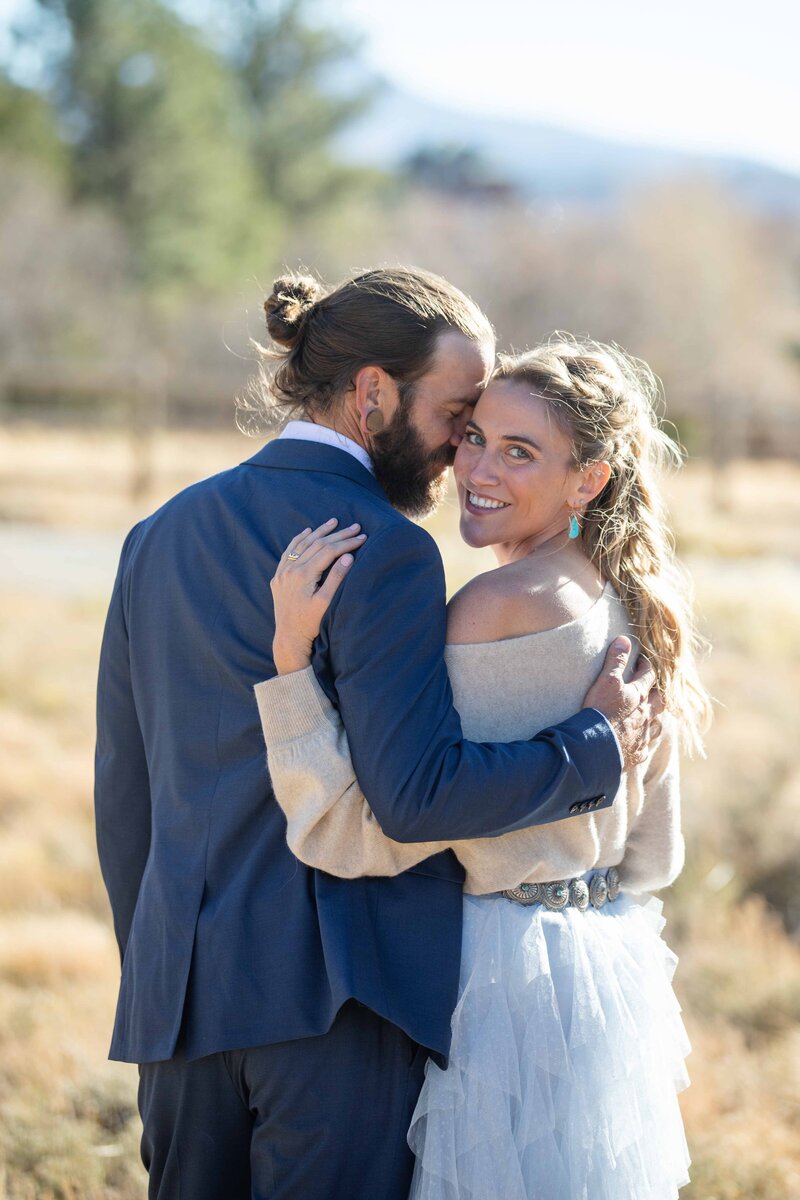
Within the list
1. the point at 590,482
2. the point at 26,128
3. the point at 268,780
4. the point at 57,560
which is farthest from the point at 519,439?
the point at 26,128

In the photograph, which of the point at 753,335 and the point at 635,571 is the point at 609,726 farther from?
the point at 753,335

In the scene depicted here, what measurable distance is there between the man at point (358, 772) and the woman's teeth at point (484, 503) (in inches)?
5.6

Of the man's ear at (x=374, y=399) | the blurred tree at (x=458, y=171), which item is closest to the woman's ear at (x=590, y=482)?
the man's ear at (x=374, y=399)

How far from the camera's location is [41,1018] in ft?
14.4

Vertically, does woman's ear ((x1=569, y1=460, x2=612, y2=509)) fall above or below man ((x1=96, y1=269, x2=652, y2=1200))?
above

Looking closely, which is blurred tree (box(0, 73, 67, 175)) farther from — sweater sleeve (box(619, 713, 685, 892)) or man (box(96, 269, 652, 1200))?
sweater sleeve (box(619, 713, 685, 892))

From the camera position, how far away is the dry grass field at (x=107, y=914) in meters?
3.53

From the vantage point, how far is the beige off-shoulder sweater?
1962 millimetres

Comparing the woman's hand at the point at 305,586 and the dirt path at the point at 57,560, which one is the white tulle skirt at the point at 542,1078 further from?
the dirt path at the point at 57,560

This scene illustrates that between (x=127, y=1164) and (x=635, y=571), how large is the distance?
2165 millimetres

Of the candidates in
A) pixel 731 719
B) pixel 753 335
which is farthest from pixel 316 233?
pixel 731 719

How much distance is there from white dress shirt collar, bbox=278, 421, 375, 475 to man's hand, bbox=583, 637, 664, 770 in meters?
0.54

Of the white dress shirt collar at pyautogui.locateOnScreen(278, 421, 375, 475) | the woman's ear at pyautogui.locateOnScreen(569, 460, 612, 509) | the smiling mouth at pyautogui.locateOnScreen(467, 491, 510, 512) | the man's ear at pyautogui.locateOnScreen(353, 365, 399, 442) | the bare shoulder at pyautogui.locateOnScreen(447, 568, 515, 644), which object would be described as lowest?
the bare shoulder at pyautogui.locateOnScreen(447, 568, 515, 644)

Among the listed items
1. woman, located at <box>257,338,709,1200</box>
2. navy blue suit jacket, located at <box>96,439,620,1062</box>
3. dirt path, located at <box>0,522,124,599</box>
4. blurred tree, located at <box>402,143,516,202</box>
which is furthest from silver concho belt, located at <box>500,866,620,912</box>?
blurred tree, located at <box>402,143,516,202</box>
